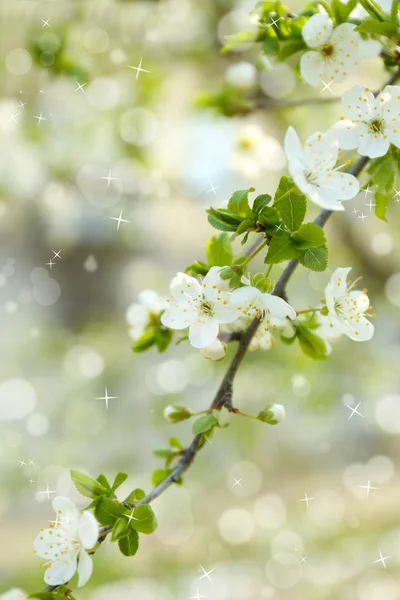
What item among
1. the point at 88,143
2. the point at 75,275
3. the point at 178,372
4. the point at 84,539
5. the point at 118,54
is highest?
the point at 84,539

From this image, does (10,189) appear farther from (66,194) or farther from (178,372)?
(178,372)

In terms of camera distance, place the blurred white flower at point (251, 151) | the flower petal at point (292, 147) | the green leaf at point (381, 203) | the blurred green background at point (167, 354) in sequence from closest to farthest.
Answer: the flower petal at point (292, 147) → the green leaf at point (381, 203) → the blurred white flower at point (251, 151) → the blurred green background at point (167, 354)

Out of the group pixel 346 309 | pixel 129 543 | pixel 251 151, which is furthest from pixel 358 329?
pixel 251 151

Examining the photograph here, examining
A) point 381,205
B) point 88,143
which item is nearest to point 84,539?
point 381,205

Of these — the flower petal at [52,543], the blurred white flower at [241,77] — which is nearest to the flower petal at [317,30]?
the blurred white flower at [241,77]

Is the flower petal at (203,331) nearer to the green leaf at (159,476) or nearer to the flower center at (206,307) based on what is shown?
the flower center at (206,307)

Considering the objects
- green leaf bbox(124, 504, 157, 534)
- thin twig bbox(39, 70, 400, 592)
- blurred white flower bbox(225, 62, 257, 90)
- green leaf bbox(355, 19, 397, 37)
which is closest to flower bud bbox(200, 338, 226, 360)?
thin twig bbox(39, 70, 400, 592)
